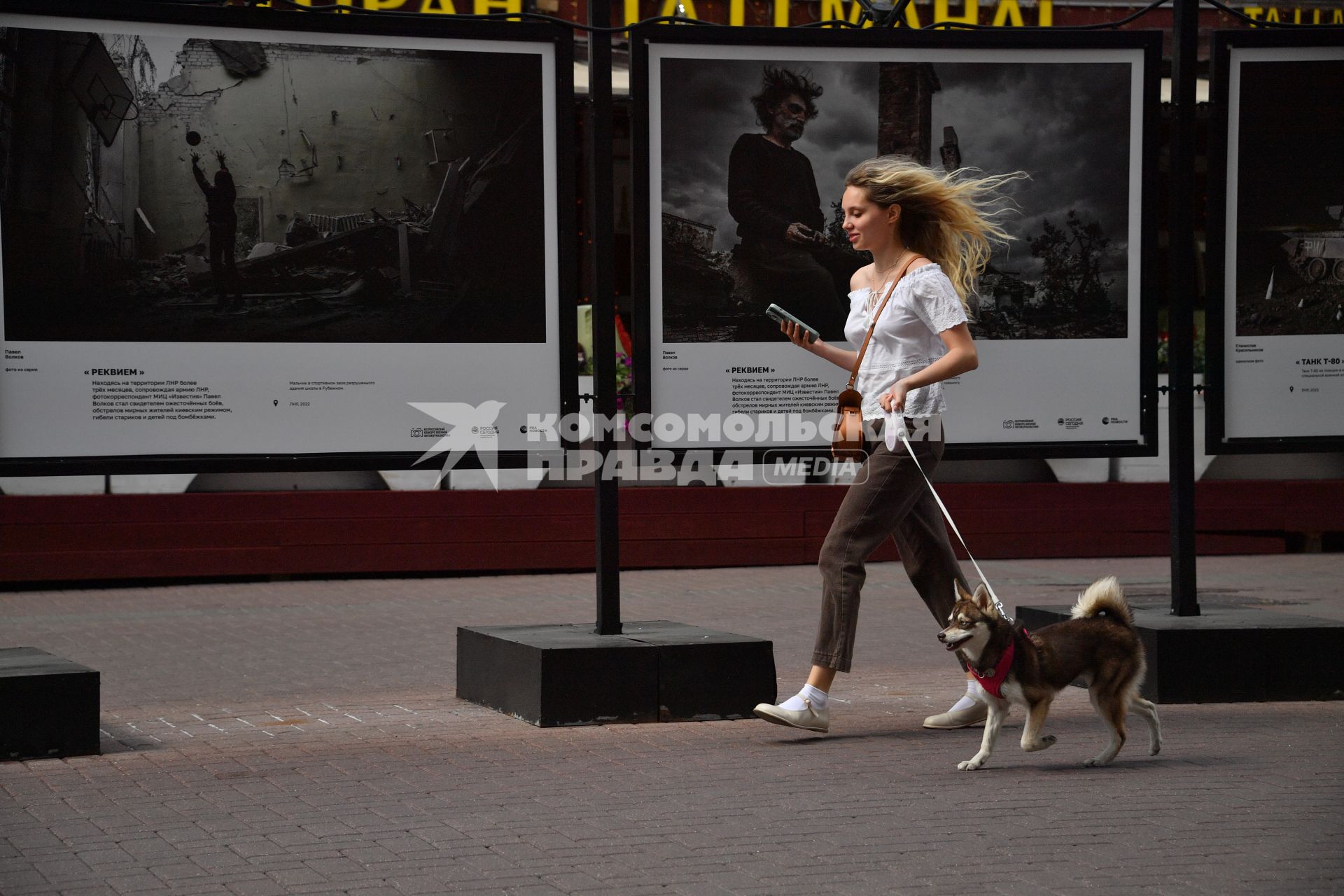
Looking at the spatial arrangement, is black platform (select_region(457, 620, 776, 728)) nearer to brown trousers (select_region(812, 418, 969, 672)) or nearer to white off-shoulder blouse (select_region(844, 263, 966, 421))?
brown trousers (select_region(812, 418, 969, 672))

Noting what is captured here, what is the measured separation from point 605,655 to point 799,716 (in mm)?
855

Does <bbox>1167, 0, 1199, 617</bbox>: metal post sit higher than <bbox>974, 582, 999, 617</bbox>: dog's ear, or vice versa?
<bbox>1167, 0, 1199, 617</bbox>: metal post

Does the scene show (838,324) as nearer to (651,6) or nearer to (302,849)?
(302,849)

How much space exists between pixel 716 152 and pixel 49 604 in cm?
643

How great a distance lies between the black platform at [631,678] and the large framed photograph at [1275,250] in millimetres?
2763

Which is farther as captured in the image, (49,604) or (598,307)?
(49,604)

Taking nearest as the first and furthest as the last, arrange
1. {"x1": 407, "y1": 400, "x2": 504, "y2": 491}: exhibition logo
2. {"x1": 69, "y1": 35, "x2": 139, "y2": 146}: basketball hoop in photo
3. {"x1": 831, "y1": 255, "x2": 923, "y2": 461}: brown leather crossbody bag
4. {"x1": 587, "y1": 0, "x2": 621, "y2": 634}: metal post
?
{"x1": 831, "y1": 255, "x2": 923, "y2": 461}: brown leather crossbody bag < {"x1": 587, "y1": 0, "x2": 621, "y2": 634}: metal post < {"x1": 69, "y1": 35, "x2": 139, "y2": 146}: basketball hoop in photo < {"x1": 407, "y1": 400, "x2": 504, "y2": 491}: exhibition logo

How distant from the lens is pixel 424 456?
7.43 m

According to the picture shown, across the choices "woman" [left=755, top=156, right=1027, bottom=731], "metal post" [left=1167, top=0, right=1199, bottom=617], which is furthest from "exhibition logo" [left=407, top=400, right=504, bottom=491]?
"metal post" [left=1167, top=0, right=1199, bottom=617]

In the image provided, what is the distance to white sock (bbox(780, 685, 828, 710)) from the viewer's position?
6184 millimetres

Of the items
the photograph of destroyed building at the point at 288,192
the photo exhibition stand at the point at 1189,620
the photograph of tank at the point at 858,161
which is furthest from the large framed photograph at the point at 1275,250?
the photograph of destroyed building at the point at 288,192

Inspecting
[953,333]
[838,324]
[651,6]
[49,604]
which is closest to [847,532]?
[953,333]

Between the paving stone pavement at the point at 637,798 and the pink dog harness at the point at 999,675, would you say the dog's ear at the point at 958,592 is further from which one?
the paving stone pavement at the point at 637,798

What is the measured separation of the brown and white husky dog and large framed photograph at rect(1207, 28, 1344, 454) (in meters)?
2.49
